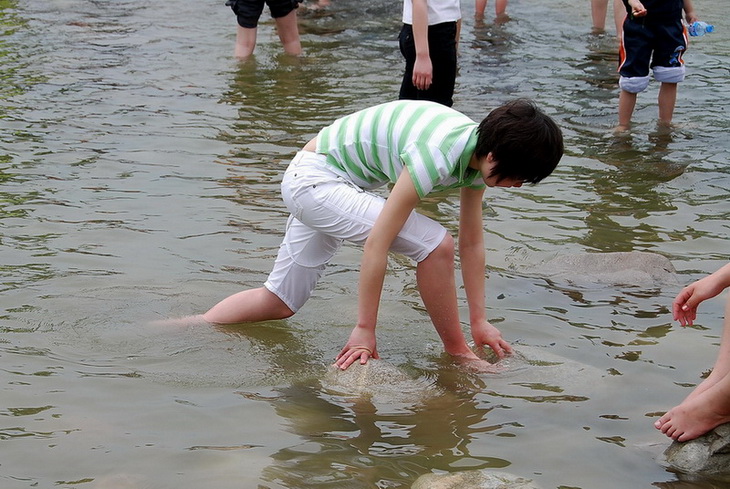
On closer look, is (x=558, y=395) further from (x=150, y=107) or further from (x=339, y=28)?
(x=339, y=28)

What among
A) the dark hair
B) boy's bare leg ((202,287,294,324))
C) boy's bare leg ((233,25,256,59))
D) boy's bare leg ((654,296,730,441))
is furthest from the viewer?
boy's bare leg ((233,25,256,59))

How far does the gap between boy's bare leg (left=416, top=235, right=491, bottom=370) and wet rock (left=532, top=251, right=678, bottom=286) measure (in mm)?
1319

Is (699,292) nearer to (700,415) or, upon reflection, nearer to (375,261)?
(700,415)

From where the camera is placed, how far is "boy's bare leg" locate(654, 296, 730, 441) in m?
3.34

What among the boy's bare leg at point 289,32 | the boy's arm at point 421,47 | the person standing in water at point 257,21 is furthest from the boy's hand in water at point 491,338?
the boy's bare leg at point 289,32

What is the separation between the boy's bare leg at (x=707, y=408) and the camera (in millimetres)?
3344

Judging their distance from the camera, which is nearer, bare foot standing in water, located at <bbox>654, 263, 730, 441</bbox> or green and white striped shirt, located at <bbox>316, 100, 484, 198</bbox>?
bare foot standing in water, located at <bbox>654, 263, 730, 441</bbox>

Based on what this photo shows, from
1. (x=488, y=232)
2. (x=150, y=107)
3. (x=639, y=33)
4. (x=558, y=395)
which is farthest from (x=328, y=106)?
(x=558, y=395)

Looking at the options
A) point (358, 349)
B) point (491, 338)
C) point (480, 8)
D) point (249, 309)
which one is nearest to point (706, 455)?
point (491, 338)

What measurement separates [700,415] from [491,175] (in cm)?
111

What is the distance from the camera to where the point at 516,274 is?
17.2ft

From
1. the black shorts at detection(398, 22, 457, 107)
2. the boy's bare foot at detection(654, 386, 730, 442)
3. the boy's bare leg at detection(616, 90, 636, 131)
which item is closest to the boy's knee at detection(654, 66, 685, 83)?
the boy's bare leg at detection(616, 90, 636, 131)

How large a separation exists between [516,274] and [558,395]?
4.66ft

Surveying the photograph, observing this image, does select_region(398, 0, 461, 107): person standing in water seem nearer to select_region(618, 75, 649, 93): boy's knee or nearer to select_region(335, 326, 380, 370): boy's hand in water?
select_region(618, 75, 649, 93): boy's knee
